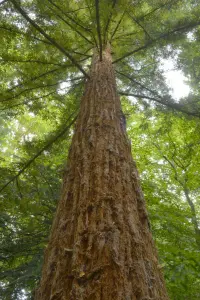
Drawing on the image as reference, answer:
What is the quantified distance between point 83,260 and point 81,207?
453 millimetres

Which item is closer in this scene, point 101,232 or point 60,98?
point 101,232

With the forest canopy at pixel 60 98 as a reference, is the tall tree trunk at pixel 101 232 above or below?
below

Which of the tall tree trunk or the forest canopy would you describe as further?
the forest canopy

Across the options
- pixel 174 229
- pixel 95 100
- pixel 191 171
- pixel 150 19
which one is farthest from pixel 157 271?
pixel 191 171

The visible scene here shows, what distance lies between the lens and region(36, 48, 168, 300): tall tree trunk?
4.28 ft

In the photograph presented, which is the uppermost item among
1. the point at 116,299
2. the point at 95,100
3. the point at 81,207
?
the point at 95,100

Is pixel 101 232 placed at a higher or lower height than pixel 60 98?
lower

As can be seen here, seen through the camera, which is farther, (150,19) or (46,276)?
(150,19)

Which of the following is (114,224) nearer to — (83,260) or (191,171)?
(83,260)

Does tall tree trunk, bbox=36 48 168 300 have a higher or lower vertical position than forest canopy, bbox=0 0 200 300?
lower

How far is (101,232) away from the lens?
1572mm

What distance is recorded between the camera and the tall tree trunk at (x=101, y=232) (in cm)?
131

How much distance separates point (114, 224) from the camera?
5.39ft

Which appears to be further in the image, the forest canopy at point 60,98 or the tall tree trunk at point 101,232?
the forest canopy at point 60,98
